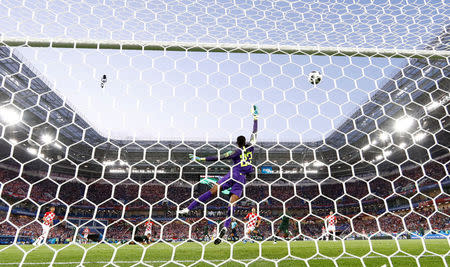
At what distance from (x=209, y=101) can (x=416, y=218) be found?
64.8ft

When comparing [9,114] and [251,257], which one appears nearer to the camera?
[251,257]

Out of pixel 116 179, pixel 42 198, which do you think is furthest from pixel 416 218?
pixel 42 198

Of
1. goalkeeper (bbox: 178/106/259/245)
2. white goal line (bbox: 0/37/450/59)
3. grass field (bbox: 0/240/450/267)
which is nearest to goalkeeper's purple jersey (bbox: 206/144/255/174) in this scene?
goalkeeper (bbox: 178/106/259/245)

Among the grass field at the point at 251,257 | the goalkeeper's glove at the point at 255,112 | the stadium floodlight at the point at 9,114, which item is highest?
the goalkeeper's glove at the point at 255,112

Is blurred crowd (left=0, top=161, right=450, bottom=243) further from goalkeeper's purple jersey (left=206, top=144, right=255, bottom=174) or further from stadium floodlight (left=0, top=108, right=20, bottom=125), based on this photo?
goalkeeper's purple jersey (left=206, top=144, right=255, bottom=174)

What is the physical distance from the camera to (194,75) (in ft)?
8.91

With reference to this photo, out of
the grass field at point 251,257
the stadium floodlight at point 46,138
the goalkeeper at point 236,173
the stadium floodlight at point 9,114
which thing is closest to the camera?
the grass field at point 251,257

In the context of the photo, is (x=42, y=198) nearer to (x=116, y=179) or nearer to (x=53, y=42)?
(x=116, y=179)

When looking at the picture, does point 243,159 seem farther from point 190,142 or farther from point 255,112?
point 190,142

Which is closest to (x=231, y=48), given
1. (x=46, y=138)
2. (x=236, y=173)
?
(x=236, y=173)

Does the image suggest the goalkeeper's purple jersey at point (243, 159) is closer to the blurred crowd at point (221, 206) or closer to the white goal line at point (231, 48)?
the white goal line at point (231, 48)

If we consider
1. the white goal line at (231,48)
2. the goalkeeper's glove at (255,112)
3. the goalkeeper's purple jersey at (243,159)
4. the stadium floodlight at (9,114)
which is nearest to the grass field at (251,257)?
the goalkeeper's purple jersey at (243,159)

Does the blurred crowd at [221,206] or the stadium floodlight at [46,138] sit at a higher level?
the stadium floodlight at [46,138]

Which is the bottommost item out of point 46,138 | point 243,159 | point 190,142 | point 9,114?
point 46,138
